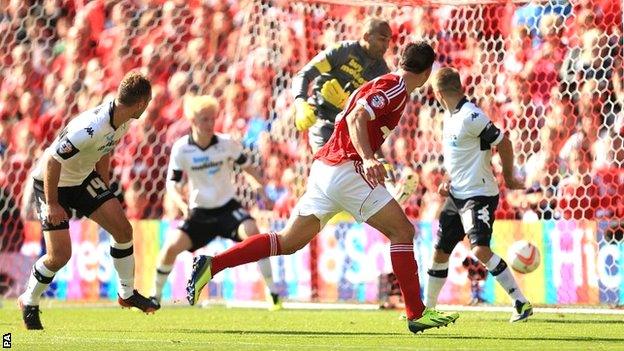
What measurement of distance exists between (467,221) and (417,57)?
225cm

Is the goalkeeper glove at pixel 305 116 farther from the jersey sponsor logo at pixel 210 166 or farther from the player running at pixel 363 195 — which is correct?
the jersey sponsor logo at pixel 210 166

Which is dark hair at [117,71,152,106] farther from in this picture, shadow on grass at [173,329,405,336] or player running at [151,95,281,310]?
player running at [151,95,281,310]

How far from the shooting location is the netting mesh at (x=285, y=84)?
1264 cm

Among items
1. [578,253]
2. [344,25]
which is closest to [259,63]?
[344,25]

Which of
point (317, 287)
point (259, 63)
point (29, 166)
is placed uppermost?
point (259, 63)

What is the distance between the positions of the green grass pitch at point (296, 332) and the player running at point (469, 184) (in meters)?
0.46

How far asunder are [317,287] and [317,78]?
3200 millimetres

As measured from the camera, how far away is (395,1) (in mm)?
13273

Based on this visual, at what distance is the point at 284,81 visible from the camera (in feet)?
49.0

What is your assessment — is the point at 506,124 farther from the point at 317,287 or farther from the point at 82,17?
the point at 82,17

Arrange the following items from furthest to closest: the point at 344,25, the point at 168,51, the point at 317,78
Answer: the point at 168,51 < the point at 344,25 < the point at 317,78

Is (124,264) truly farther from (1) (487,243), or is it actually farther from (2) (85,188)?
(1) (487,243)

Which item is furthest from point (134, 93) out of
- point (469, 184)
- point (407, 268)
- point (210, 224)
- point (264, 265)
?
point (264, 265)

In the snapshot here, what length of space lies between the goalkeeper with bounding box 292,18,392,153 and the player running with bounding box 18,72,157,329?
205 cm
